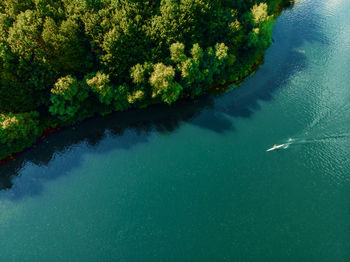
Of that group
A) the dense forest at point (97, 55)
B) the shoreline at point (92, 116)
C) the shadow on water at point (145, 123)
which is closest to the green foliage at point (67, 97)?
the dense forest at point (97, 55)

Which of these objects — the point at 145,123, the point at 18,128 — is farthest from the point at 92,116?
the point at 18,128

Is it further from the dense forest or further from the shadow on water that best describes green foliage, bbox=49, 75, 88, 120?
the shadow on water

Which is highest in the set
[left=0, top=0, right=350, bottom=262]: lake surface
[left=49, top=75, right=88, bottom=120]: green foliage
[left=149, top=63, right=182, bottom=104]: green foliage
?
[left=49, top=75, right=88, bottom=120]: green foliage

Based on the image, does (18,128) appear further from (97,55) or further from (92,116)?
(97,55)

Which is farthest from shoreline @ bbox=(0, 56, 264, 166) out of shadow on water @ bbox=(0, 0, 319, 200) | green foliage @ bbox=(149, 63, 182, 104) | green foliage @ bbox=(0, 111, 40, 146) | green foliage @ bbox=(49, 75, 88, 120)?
green foliage @ bbox=(149, 63, 182, 104)

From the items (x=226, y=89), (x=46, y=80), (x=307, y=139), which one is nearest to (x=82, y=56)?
(x=46, y=80)

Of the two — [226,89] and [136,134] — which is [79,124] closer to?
[136,134]
